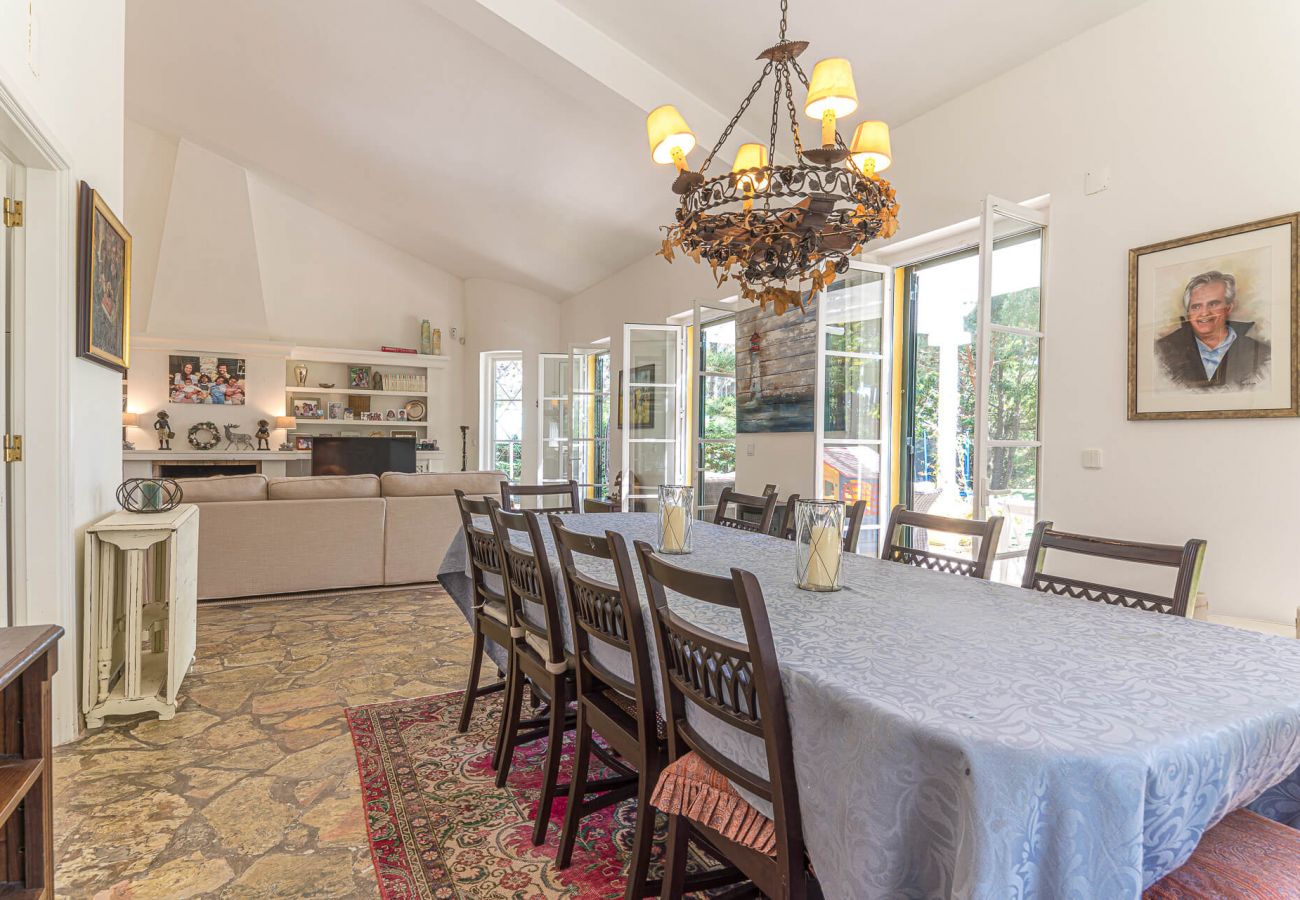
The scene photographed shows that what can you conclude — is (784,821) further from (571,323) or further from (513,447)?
(513,447)

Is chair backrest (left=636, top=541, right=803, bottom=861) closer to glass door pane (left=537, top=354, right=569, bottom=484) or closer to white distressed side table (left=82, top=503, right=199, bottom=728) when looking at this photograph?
white distressed side table (left=82, top=503, right=199, bottom=728)

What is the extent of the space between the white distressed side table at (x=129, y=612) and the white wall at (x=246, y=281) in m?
5.83

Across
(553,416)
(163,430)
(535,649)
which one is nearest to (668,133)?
(535,649)

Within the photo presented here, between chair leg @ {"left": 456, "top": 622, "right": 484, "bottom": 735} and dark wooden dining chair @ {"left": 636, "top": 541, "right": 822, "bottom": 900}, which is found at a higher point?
dark wooden dining chair @ {"left": 636, "top": 541, "right": 822, "bottom": 900}

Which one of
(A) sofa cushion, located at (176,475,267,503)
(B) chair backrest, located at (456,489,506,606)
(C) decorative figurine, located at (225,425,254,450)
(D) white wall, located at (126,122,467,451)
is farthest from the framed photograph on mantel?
(C) decorative figurine, located at (225,425,254,450)

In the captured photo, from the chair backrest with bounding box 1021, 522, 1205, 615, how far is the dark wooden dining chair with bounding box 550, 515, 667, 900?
1.14 meters

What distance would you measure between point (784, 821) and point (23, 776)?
1.28 m

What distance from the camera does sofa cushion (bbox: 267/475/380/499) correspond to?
461cm

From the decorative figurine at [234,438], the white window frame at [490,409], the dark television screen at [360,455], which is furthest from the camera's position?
the white window frame at [490,409]

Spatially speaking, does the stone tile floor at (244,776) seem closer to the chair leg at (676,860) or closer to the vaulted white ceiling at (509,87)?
the chair leg at (676,860)

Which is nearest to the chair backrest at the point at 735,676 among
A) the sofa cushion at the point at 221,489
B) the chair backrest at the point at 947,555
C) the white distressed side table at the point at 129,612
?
the chair backrest at the point at 947,555

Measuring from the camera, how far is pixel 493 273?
881cm

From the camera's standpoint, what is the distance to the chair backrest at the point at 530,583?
6.21ft

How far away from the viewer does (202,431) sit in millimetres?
7820
